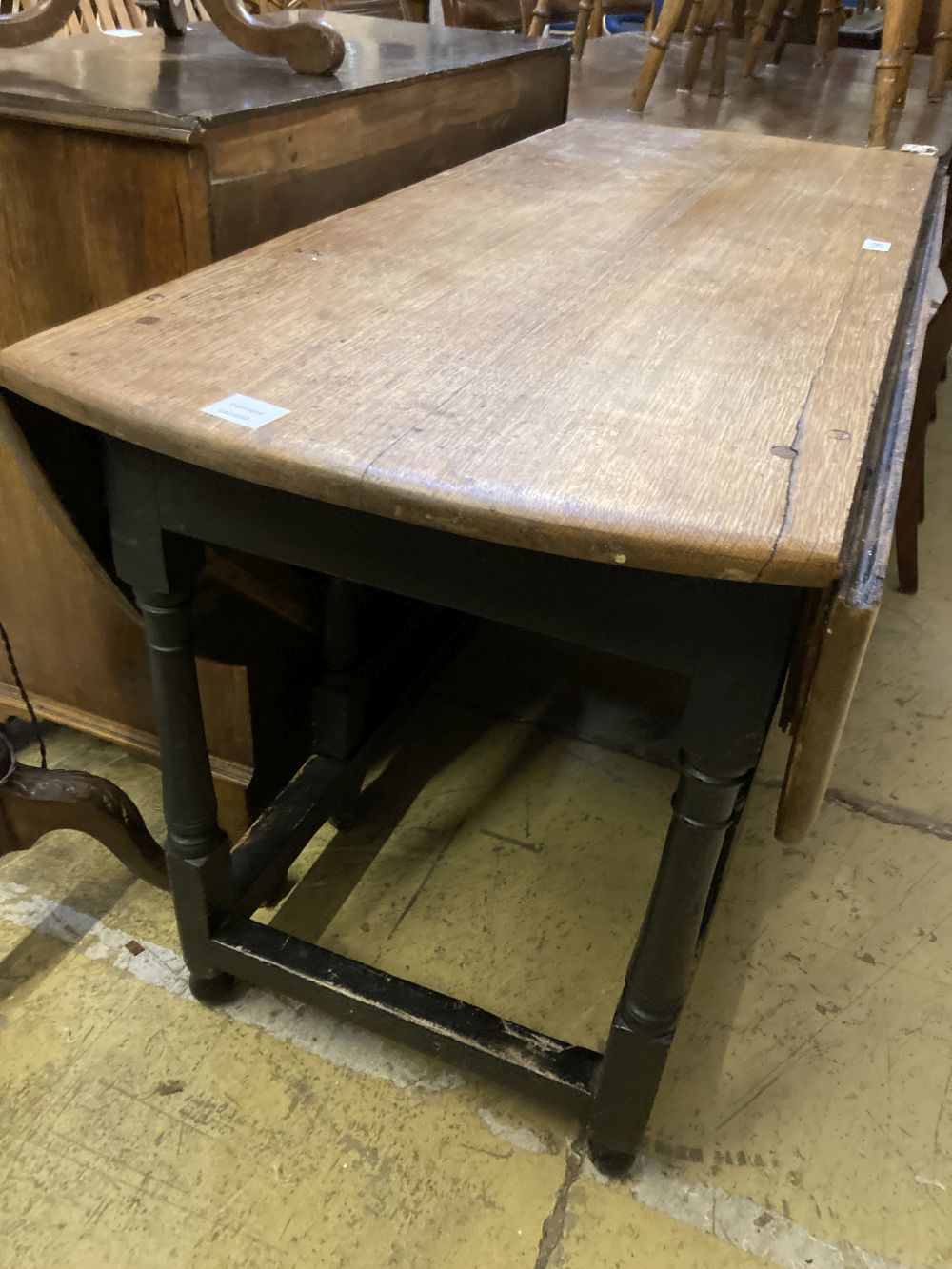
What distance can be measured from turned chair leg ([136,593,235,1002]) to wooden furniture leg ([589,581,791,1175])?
0.49 meters

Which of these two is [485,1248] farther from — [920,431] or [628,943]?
[920,431]

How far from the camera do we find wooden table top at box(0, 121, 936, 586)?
61 cm

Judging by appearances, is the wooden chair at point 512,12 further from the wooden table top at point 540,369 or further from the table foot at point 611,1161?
the table foot at point 611,1161

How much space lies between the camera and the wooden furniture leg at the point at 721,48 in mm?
2592

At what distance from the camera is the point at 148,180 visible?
3.19ft

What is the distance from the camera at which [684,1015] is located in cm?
129

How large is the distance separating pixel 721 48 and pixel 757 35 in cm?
42

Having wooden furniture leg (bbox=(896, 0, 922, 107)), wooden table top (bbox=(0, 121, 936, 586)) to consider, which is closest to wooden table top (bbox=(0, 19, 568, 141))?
wooden table top (bbox=(0, 121, 936, 586))

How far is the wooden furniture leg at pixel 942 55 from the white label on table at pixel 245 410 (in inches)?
117

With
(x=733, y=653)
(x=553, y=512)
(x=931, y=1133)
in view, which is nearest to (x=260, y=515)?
(x=553, y=512)

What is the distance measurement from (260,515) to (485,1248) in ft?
2.68

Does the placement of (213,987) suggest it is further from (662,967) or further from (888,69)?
(888,69)

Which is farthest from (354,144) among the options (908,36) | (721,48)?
(721,48)

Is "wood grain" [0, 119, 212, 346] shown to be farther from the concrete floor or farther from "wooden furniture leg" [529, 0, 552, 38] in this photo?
"wooden furniture leg" [529, 0, 552, 38]
